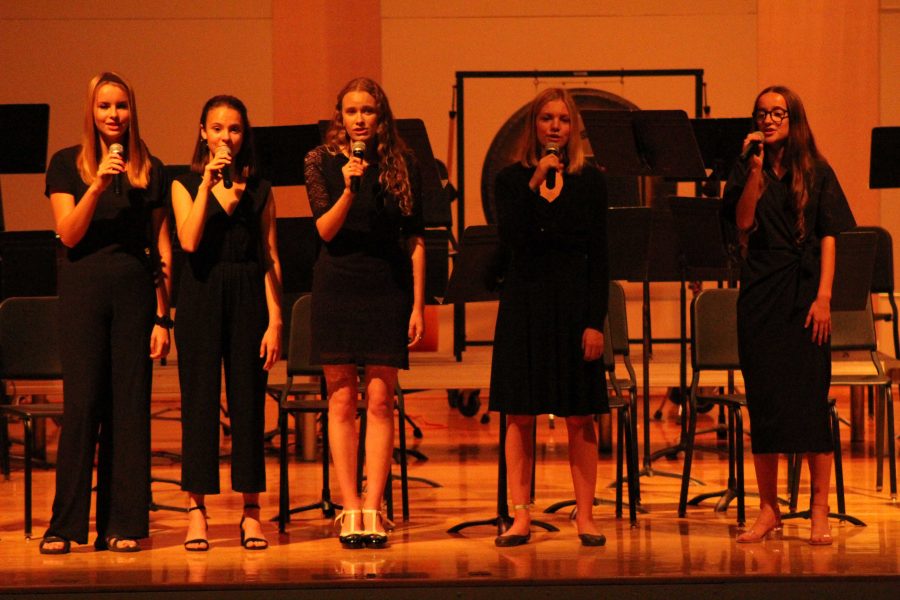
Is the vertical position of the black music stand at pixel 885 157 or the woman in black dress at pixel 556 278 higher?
the black music stand at pixel 885 157

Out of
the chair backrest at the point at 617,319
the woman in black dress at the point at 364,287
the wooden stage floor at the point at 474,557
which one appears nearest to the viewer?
the wooden stage floor at the point at 474,557

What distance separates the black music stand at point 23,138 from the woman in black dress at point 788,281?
304 cm

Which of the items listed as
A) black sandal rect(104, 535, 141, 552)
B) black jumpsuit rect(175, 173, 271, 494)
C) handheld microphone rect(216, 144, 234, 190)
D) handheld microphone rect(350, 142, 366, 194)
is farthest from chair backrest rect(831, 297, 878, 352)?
black sandal rect(104, 535, 141, 552)

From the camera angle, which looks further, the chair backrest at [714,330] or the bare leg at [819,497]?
the chair backrest at [714,330]

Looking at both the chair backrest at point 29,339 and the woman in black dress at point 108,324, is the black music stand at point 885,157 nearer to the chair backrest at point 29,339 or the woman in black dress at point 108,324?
the woman in black dress at point 108,324

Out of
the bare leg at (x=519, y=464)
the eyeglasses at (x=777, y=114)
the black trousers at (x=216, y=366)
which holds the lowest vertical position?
the bare leg at (x=519, y=464)

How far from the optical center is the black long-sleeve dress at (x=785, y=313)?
4.42 m

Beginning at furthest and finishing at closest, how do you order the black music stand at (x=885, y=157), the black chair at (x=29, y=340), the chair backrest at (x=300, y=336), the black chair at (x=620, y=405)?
the black music stand at (x=885, y=157)
the chair backrest at (x=300, y=336)
the black chair at (x=29, y=340)
the black chair at (x=620, y=405)

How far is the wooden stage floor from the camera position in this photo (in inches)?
149

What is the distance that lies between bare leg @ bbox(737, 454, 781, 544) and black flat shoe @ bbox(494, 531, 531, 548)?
0.72 metres

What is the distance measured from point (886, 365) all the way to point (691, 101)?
418 centimetres

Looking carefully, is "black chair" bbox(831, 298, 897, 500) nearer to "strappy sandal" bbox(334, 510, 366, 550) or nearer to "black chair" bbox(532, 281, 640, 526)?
"black chair" bbox(532, 281, 640, 526)

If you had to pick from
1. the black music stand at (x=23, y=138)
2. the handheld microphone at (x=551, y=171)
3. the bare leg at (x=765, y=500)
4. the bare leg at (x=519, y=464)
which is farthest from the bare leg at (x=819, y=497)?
the black music stand at (x=23, y=138)

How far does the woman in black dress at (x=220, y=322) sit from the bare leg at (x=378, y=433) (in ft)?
1.12
